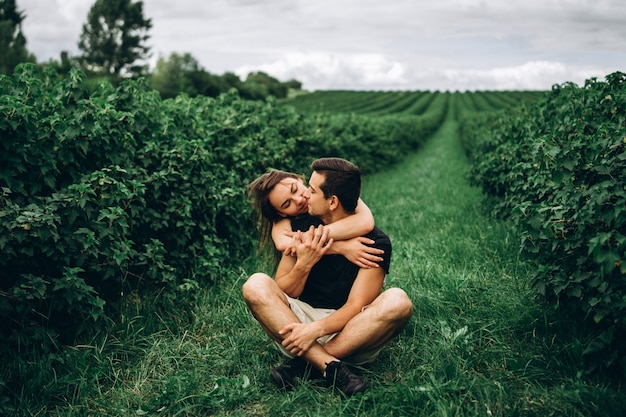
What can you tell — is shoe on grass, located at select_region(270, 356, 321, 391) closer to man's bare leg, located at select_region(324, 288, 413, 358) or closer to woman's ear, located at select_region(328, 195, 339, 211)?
man's bare leg, located at select_region(324, 288, 413, 358)

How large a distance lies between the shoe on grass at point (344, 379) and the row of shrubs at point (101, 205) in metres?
1.56

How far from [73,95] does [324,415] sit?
2988 millimetres

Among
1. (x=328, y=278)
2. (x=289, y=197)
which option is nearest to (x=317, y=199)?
(x=289, y=197)

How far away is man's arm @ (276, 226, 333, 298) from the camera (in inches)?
123

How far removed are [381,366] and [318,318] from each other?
20.5 inches

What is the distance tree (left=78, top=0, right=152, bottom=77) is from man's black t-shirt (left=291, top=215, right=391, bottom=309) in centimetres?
6460

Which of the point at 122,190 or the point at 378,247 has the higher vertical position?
the point at 122,190

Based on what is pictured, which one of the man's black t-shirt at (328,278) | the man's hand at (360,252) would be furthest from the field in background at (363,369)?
the man's hand at (360,252)

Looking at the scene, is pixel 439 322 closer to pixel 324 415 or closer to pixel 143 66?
pixel 324 415

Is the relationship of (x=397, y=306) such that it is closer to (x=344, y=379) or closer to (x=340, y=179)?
(x=344, y=379)

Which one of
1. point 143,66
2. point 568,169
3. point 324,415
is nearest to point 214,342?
point 324,415

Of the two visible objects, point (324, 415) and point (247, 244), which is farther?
point (247, 244)

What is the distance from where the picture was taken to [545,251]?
132 inches

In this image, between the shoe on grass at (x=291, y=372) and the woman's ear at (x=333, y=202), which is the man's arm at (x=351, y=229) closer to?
the woman's ear at (x=333, y=202)
